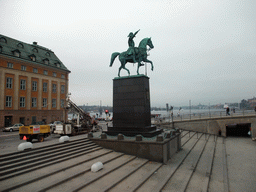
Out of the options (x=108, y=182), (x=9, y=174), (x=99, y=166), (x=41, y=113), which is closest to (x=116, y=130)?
(x=99, y=166)

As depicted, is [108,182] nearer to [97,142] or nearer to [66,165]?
[66,165]

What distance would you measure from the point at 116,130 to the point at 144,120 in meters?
Answer: 2.86

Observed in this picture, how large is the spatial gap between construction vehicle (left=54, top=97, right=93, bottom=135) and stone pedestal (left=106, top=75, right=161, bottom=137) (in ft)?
21.2

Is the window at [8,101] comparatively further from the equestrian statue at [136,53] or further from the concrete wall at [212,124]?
the concrete wall at [212,124]

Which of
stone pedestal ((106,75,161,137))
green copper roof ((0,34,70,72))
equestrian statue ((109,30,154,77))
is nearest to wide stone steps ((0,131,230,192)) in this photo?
stone pedestal ((106,75,161,137))

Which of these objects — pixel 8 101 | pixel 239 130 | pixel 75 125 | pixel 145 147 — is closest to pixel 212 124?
pixel 239 130

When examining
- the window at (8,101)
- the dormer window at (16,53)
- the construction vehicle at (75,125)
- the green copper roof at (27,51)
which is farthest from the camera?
the dormer window at (16,53)

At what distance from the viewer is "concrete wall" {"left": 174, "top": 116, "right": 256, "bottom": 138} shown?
30.2 metres

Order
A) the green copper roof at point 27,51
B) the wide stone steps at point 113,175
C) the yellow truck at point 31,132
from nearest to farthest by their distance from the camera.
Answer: the wide stone steps at point 113,175 < the yellow truck at point 31,132 < the green copper roof at point 27,51

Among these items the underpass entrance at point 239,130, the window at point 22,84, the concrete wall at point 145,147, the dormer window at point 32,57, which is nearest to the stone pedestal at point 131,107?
the concrete wall at point 145,147

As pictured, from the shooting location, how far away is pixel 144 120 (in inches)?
565

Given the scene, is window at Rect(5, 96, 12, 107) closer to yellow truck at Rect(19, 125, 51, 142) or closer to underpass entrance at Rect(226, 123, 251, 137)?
yellow truck at Rect(19, 125, 51, 142)

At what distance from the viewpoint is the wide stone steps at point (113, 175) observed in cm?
723

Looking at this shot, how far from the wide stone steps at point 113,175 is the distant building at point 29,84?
2318 centimetres
